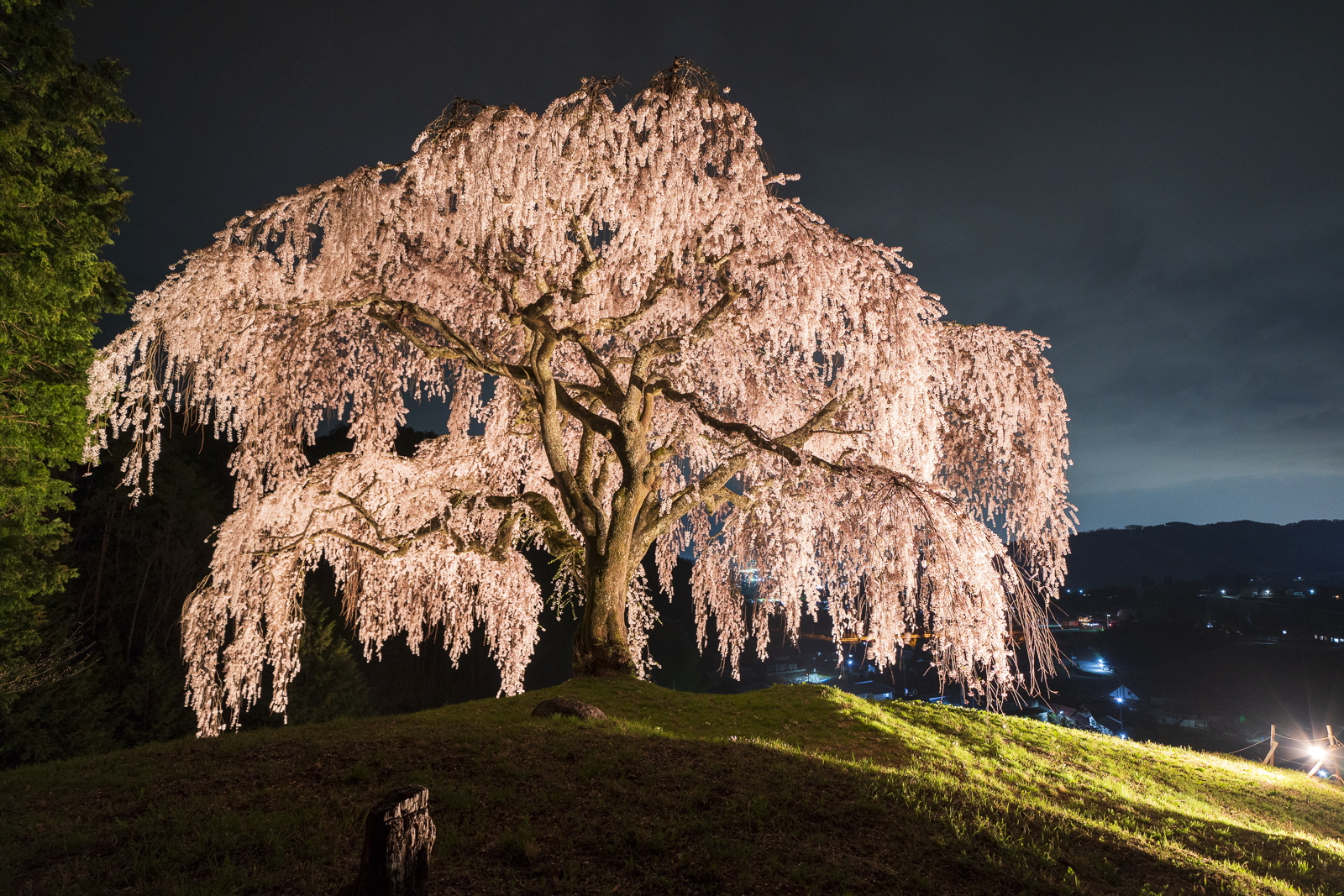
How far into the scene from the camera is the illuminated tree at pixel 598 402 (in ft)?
18.0

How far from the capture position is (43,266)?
8555 millimetres

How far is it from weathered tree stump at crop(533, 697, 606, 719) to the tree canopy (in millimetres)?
9058

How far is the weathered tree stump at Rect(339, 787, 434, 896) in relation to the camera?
7.55ft

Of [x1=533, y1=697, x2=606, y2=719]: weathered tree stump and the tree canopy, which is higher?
the tree canopy

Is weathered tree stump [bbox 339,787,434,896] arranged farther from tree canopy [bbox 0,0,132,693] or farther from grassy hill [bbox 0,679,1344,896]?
tree canopy [bbox 0,0,132,693]

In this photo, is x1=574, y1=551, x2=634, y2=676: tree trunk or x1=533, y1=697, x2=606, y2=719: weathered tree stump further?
x1=574, y1=551, x2=634, y2=676: tree trunk

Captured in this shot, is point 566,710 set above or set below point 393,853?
below

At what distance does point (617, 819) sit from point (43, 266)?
36.3 ft

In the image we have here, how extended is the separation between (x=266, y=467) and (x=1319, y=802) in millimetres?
15120

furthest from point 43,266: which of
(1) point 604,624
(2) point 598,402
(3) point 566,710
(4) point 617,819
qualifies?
(4) point 617,819

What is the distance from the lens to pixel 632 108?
5.46m

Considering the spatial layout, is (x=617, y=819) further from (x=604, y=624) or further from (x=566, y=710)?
(x=604, y=624)

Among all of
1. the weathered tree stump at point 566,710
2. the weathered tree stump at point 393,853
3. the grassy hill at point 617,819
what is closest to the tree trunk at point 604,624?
the grassy hill at point 617,819

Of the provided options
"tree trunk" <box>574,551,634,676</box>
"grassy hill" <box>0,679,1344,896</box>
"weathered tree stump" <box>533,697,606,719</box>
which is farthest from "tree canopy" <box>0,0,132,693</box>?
"weathered tree stump" <box>533,697,606,719</box>
